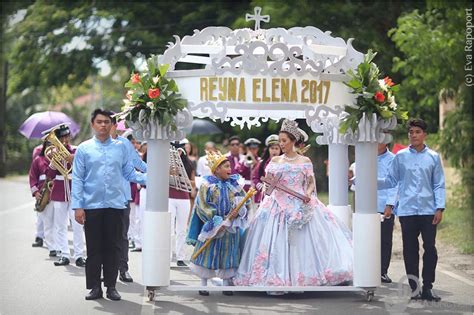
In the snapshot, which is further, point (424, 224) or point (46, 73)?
point (46, 73)

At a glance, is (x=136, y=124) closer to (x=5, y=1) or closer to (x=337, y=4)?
(x=337, y=4)

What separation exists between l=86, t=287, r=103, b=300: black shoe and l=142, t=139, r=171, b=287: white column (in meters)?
0.66

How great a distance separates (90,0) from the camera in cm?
3344

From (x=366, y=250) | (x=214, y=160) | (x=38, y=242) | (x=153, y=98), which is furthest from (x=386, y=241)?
(x=38, y=242)

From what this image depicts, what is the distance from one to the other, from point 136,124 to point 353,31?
17749 millimetres

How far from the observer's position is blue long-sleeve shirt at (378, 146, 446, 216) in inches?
446

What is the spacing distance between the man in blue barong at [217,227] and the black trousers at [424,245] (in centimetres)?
184

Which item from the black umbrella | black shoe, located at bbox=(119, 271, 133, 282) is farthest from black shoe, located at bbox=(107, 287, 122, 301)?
the black umbrella

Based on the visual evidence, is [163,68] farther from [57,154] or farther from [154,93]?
[57,154]

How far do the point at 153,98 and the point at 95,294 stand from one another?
91.0 inches

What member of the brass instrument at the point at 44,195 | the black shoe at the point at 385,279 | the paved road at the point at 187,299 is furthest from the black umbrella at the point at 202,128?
the black shoe at the point at 385,279

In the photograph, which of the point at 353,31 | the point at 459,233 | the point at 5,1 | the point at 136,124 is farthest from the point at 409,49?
the point at 5,1

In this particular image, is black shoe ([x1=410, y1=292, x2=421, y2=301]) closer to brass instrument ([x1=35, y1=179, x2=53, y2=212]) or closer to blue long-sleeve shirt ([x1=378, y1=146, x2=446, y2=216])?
blue long-sleeve shirt ([x1=378, y1=146, x2=446, y2=216])

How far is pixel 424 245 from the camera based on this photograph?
37.3ft
